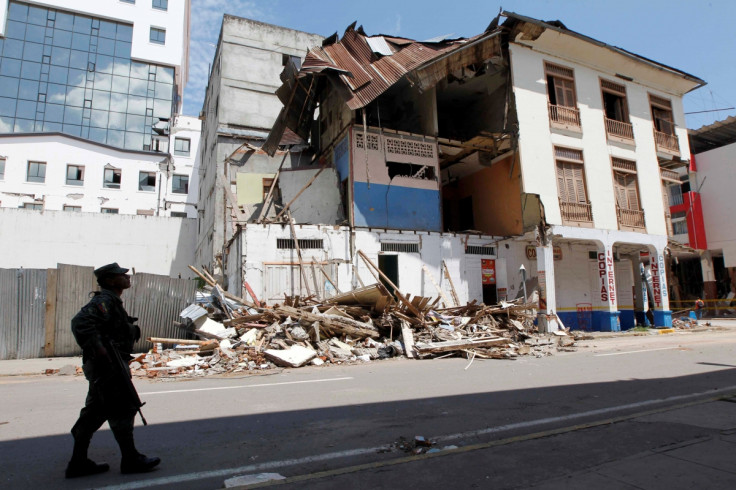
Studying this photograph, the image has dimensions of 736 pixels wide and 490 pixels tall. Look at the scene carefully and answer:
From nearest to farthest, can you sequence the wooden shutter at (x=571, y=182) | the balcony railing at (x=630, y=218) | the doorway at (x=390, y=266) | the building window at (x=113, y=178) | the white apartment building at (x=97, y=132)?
1. the doorway at (x=390, y=266)
2. the wooden shutter at (x=571, y=182)
3. the balcony railing at (x=630, y=218)
4. the white apartment building at (x=97, y=132)
5. the building window at (x=113, y=178)

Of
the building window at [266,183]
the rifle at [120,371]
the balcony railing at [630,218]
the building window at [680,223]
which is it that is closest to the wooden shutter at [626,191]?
the balcony railing at [630,218]

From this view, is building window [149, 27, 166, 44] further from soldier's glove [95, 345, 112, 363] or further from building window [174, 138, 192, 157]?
soldier's glove [95, 345, 112, 363]

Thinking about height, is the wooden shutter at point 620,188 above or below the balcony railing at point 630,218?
above

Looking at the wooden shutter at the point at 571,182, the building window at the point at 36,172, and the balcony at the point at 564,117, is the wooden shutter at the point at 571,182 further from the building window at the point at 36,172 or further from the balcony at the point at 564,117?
the building window at the point at 36,172

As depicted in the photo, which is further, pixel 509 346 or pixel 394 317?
pixel 394 317

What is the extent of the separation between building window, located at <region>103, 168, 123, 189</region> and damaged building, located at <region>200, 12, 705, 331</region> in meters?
20.7

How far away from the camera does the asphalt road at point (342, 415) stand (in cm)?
353

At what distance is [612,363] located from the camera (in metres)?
9.36

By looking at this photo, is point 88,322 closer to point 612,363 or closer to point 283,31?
point 612,363

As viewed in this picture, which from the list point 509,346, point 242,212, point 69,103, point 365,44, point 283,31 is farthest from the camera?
point 69,103

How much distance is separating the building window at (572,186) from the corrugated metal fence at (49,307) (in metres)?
16.5

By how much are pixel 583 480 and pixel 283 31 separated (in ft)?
98.5

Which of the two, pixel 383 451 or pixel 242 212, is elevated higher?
pixel 242 212

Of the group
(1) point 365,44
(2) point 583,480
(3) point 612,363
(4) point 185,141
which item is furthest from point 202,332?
(4) point 185,141
